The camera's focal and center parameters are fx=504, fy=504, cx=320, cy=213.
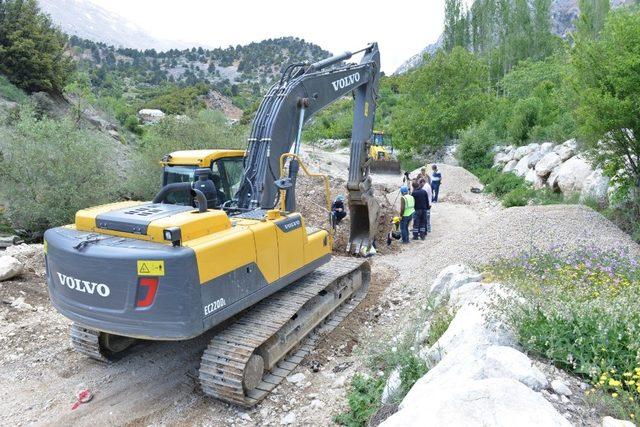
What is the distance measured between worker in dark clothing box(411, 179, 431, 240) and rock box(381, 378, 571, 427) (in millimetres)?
8558

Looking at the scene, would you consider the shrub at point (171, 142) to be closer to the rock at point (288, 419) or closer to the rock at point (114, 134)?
the rock at point (114, 134)

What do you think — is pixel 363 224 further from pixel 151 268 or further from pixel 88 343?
pixel 151 268

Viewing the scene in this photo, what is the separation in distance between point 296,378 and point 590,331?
3.03 metres

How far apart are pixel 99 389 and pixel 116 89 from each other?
61.5 meters

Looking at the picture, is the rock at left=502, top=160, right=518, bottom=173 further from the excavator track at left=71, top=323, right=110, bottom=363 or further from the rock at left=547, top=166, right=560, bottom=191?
the excavator track at left=71, top=323, right=110, bottom=363

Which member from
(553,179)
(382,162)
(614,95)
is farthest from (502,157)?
(614,95)

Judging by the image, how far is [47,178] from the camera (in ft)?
39.0

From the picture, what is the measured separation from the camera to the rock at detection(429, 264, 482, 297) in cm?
638

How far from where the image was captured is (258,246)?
5.41 metres

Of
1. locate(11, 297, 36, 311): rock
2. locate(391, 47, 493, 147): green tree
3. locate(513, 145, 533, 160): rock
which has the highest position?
locate(391, 47, 493, 147): green tree

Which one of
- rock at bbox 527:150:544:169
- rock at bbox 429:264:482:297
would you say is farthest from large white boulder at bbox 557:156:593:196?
rock at bbox 429:264:482:297

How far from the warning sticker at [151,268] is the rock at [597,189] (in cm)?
1081

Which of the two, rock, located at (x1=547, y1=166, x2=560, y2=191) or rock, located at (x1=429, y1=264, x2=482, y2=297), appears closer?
rock, located at (x1=429, y1=264, x2=482, y2=297)

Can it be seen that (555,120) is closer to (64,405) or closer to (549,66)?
(549,66)
